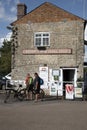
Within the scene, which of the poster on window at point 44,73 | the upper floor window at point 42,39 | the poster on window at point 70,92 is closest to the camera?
the poster on window at point 70,92

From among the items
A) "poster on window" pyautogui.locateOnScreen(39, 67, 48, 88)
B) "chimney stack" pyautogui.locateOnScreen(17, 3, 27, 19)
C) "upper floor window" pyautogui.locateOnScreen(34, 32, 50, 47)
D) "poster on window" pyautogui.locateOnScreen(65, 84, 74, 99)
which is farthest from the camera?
"chimney stack" pyautogui.locateOnScreen(17, 3, 27, 19)

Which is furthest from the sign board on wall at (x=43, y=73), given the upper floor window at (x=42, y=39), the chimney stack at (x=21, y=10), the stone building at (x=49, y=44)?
the chimney stack at (x=21, y=10)

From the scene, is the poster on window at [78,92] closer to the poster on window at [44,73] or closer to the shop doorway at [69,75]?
the shop doorway at [69,75]

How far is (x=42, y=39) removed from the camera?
31500 millimetres

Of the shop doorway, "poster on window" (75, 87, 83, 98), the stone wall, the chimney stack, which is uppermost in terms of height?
the chimney stack

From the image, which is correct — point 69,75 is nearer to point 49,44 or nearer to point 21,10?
point 49,44

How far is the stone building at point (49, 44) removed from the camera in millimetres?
30909

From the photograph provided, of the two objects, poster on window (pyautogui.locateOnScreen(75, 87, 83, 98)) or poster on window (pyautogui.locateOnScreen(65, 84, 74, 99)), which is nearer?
poster on window (pyautogui.locateOnScreen(65, 84, 74, 99))

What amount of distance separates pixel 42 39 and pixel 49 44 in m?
0.74

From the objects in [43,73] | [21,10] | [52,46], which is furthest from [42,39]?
[21,10]

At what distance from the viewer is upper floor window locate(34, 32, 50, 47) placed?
3164 centimetres

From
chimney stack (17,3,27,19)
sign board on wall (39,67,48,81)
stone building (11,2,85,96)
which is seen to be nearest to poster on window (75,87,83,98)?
stone building (11,2,85,96)

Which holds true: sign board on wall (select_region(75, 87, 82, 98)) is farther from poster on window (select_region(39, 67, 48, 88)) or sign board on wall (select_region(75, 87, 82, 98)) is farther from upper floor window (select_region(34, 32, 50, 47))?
upper floor window (select_region(34, 32, 50, 47))

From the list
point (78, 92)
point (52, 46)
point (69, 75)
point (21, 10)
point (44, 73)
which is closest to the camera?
point (78, 92)
